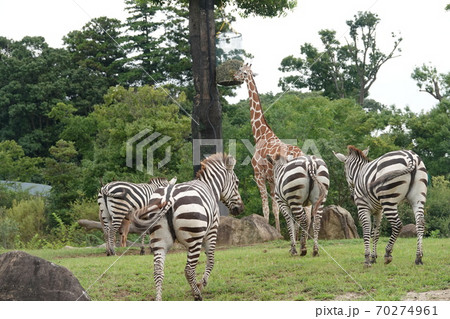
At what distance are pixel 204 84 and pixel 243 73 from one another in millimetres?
1211

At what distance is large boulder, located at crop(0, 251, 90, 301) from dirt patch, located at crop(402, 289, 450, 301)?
4017mm

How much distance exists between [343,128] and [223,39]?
39.5 ft

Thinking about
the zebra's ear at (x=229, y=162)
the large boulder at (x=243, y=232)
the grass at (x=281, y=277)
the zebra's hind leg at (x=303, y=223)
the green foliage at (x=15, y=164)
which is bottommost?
the grass at (x=281, y=277)

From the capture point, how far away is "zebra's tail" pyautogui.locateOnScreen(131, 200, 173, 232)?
6.59 meters

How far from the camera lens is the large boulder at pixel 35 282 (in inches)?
261

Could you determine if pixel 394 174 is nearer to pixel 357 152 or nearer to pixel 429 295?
pixel 357 152

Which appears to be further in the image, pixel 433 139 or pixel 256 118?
pixel 433 139

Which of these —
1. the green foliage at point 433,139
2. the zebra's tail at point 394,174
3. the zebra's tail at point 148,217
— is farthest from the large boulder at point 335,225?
the green foliage at point 433,139

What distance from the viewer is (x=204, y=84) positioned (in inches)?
604

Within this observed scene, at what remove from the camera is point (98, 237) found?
1900 centimetres

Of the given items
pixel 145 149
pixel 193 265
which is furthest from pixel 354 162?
pixel 145 149

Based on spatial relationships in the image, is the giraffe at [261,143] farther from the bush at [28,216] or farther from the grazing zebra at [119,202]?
the bush at [28,216]

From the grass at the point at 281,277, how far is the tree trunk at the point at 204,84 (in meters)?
4.17

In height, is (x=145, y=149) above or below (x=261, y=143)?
above
